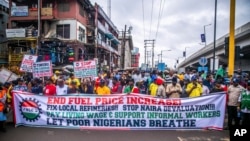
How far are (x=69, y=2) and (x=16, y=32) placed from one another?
24.3 ft

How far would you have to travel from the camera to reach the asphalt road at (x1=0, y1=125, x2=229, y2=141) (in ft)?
26.5

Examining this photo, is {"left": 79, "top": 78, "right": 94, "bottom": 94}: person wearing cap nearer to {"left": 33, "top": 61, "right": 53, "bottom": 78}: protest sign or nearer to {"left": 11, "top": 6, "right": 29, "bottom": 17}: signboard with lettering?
{"left": 33, "top": 61, "right": 53, "bottom": 78}: protest sign

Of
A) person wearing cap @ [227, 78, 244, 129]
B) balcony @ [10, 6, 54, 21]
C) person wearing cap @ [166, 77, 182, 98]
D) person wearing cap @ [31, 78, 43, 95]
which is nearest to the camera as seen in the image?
person wearing cap @ [227, 78, 244, 129]

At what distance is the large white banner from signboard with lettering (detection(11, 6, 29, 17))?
30729mm

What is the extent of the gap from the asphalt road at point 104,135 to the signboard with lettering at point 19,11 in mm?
30577

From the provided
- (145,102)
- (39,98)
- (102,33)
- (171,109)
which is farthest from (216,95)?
(102,33)

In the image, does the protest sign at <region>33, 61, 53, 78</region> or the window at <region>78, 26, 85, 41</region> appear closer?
the protest sign at <region>33, 61, 53, 78</region>

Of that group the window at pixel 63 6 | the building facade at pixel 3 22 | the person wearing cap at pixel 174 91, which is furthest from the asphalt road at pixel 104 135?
the building facade at pixel 3 22

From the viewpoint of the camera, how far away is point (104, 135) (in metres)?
8.44

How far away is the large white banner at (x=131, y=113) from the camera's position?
28.9ft

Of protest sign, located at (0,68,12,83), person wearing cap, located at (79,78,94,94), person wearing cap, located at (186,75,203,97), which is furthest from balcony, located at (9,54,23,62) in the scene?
person wearing cap, located at (186,75,203,97)

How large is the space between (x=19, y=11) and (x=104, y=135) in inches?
1283

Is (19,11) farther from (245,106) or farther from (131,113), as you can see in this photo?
(245,106)

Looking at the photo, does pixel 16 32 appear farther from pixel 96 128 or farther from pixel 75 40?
pixel 96 128
